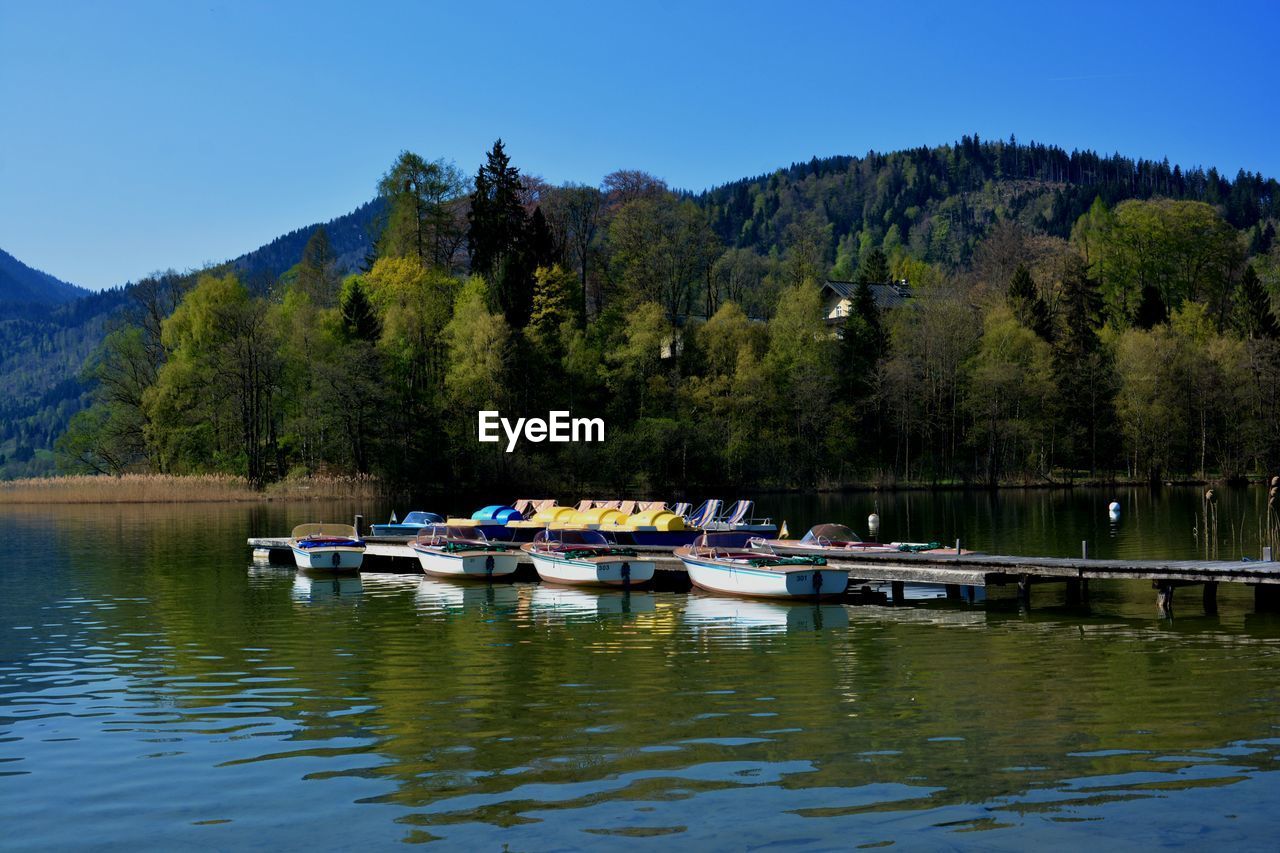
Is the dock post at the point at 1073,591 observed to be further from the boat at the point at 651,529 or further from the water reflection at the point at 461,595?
the boat at the point at 651,529

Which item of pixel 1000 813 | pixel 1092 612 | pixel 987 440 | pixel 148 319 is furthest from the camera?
pixel 148 319

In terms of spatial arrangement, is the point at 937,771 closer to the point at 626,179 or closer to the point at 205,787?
the point at 205,787

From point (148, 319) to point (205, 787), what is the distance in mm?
95207

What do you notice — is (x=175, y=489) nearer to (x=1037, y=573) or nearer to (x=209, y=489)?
(x=209, y=489)

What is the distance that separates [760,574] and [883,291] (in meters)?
88.6

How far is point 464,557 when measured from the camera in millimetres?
38750

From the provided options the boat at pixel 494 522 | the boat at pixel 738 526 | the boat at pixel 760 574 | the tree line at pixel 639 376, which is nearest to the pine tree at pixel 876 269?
the tree line at pixel 639 376

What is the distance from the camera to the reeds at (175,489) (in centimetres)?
8169

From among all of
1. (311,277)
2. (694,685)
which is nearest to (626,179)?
(311,277)

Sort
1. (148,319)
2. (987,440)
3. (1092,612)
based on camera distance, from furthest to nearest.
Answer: (148,319), (987,440), (1092,612)

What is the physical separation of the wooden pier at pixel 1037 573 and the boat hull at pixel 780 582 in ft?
4.02

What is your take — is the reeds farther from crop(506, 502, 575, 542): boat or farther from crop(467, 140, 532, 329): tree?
crop(506, 502, 575, 542): boat

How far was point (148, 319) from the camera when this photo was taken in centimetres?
10081

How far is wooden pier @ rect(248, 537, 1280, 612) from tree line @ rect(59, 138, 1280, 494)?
2165 inches
